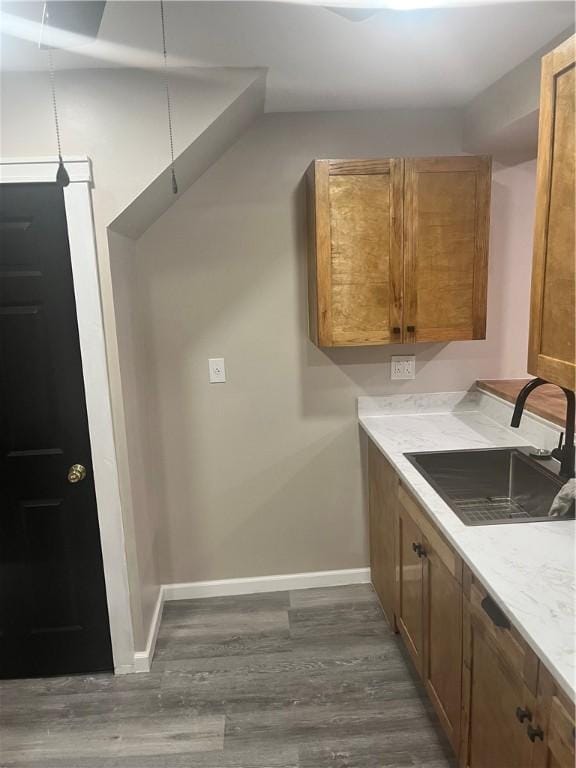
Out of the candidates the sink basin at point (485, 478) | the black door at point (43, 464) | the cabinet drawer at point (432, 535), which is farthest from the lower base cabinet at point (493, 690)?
the black door at point (43, 464)

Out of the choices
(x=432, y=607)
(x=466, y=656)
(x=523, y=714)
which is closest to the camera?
(x=523, y=714)

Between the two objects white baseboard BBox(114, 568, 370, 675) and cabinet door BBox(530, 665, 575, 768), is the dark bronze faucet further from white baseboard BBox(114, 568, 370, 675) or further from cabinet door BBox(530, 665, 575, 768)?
white baseboard BBox(114, 568, 370, 675)

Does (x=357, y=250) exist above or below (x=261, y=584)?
above

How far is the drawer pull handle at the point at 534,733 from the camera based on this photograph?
1.17 m

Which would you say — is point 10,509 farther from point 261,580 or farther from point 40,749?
point 261,580

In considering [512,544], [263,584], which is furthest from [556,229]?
[263,584]

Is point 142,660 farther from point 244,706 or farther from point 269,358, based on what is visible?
point 269,358

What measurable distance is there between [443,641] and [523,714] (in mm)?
573

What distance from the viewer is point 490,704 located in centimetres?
144

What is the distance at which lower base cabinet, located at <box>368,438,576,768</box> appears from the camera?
118cm

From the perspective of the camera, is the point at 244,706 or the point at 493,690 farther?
the point at 244,706

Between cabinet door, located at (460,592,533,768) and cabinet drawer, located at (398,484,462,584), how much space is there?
0.41ft

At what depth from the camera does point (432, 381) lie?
9.33 feet

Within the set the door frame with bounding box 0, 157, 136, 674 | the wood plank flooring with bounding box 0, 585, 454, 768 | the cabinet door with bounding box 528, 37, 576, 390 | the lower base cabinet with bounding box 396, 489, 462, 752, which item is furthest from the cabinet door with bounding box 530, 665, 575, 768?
the door frame with bounding box 0, 157, 136, 674
